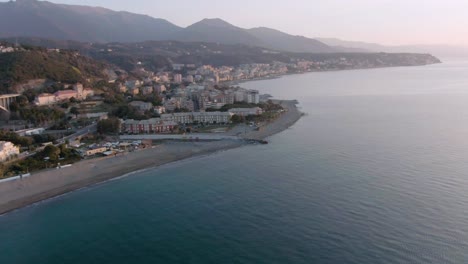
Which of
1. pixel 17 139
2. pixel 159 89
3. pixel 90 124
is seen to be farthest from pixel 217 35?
pixel 17 139

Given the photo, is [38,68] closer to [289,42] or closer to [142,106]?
[142,106]

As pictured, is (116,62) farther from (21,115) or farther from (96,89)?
(21,115)

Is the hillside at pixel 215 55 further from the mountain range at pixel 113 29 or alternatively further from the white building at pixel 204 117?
the white building at pixel 204 117

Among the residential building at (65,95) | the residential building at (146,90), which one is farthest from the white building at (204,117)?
the residential building at (146,90)

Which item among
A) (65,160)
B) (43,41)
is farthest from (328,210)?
(43,41)

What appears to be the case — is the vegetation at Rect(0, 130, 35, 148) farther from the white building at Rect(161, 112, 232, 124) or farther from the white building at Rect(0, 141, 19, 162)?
the white building at Rect(161, 112, 232, 124)

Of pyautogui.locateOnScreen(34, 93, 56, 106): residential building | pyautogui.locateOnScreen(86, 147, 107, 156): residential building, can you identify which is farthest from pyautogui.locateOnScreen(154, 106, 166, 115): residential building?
pyautogui.locateOnScreen(86, 147, 107, 156): residential building
